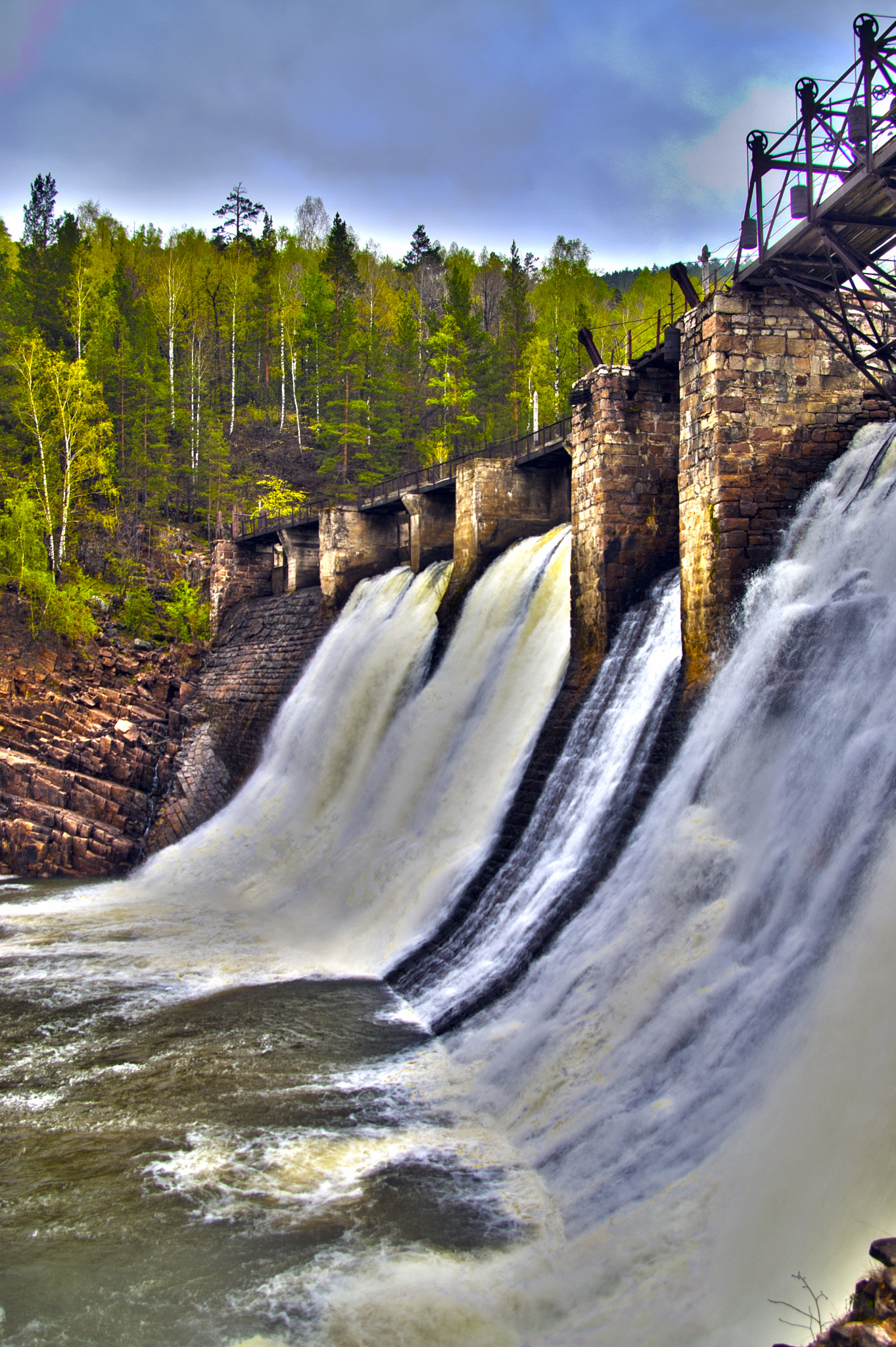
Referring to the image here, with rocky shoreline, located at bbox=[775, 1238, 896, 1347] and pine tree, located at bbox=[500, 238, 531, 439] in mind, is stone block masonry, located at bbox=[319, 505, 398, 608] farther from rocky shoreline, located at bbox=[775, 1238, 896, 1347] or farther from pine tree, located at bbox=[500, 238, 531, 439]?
rocky shoreline, located at bbox=[775, 1238, 896, 1347]

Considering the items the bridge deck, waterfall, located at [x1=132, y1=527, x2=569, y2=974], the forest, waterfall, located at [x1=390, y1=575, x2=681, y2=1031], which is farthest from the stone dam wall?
the forest

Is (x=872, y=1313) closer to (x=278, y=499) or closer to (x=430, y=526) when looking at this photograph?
(x=430, y=526)

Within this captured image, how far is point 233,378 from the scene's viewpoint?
39938 mm

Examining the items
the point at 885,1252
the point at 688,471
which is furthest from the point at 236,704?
the point at 885,1252

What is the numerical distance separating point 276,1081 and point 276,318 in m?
40.4

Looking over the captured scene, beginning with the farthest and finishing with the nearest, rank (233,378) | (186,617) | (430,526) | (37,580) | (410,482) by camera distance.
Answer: (233,378) → (410,482) → (186,617) → (37,580) → (430,526)

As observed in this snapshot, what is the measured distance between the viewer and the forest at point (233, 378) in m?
29.6

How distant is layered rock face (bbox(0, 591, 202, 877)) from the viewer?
20.2 m

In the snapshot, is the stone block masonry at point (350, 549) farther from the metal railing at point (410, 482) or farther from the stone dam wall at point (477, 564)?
the metal railing at point (410, 482)

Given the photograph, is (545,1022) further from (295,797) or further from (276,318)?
(276,318)

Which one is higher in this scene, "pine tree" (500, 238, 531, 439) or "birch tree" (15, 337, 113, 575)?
"pine tree" (500, 238, 531, 439)

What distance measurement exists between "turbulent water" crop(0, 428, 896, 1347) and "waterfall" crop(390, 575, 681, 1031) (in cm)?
5

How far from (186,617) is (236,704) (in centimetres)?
697

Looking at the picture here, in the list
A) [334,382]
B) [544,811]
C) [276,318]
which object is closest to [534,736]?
[544,811]
